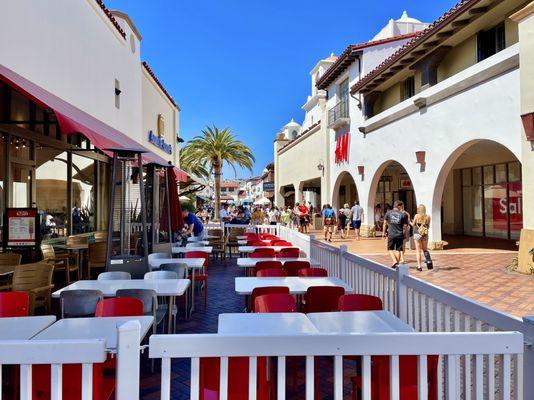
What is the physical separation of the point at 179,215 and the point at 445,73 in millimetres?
11080

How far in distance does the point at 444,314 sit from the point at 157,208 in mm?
7961

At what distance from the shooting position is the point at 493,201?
1862cm

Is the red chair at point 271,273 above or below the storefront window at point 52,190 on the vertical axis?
below

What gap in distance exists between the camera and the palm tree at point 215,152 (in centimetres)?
3338

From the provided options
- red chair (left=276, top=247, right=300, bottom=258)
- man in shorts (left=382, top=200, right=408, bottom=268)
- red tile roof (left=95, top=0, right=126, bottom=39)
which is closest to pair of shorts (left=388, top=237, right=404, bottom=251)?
man in shorts (left=382, top=200, right=408, bottom=268)

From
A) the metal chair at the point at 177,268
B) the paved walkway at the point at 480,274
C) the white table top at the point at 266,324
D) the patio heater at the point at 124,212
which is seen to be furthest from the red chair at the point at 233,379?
the paved walkway at the point at 480,274

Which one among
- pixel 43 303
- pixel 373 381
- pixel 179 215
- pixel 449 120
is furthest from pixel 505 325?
pixel 449 120

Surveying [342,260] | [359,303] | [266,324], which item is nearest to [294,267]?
[342,260]

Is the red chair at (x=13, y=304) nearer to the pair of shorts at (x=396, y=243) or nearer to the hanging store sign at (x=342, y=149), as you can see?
the pair of shorts at (x=396, y=243)

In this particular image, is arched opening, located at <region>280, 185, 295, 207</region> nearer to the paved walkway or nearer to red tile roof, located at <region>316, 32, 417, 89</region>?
red tile roof, located at <region>316, 32, 417, 89</region>

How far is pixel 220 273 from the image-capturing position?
11.5 m

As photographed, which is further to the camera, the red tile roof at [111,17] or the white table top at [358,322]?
the red tile roof at [111,17]

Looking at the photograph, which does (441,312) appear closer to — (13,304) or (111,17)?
(13,304)

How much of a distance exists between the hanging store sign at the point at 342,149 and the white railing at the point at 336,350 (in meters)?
20.3
